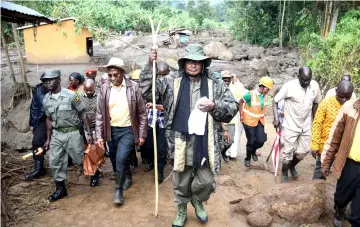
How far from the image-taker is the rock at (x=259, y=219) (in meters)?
4.03

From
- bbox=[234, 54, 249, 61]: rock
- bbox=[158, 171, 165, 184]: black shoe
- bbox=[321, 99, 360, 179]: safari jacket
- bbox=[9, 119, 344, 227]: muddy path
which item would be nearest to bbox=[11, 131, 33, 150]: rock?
bbox=[9, 119, 344, 227]: muddy path

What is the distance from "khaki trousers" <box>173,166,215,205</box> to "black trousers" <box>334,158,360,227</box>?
1480 millimetres

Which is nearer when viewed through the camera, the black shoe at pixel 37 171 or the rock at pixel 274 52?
the black shoe at pixel 37 171

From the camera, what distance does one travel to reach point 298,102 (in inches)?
199

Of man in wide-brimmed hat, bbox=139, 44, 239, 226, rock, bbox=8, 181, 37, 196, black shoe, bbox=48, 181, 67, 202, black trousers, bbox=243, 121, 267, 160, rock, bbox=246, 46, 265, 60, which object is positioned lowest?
rock, bbox=8, 181, 37, 196

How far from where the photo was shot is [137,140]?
4535 millimetres

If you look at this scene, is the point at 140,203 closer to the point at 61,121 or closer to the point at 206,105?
the point at 61,121

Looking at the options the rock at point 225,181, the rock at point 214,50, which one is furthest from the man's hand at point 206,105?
A: the rock at point 214,50

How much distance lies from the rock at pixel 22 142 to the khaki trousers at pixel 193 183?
507cm

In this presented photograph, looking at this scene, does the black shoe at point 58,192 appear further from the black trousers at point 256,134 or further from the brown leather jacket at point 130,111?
the black trousers at point 256,134

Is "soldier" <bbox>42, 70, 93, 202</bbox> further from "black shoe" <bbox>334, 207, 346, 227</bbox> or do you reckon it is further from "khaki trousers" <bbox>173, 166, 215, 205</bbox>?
"black shoe" <bbox>334, 207, 346, 227</bbox>

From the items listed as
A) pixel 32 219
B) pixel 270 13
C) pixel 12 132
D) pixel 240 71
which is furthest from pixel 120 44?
pixel 32 219

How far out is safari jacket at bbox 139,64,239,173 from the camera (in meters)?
3.55

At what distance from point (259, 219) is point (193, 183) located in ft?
3.27
